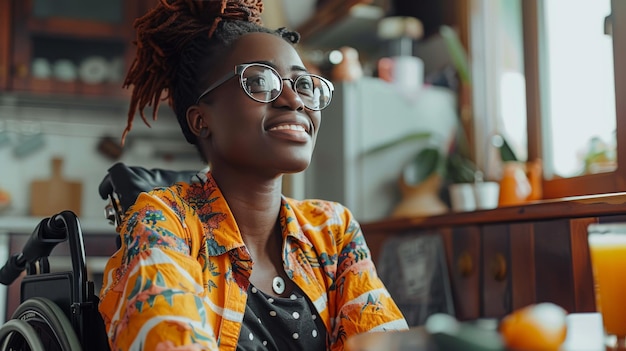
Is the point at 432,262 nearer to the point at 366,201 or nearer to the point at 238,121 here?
the point at 366,201

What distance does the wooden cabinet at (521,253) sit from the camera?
1510mm

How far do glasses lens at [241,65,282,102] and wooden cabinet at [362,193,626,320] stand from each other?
737 millimetres

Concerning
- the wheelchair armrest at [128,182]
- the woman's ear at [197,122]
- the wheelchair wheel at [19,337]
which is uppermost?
the woman's ear at [197,122]

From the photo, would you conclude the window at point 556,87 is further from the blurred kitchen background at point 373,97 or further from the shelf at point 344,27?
the shelf at point 344,27

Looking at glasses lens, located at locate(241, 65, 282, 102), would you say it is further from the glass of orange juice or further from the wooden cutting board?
the wooden cutting board

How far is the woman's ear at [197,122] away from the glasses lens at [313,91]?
177mm

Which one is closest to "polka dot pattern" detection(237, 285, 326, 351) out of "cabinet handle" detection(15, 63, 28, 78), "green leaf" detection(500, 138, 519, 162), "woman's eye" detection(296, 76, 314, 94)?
"woman's eye" detection(296, 76, 314, 94)

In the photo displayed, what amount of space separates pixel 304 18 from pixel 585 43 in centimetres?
138

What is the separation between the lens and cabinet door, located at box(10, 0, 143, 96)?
10.6 ft

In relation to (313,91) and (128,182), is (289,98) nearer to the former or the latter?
(313,91)

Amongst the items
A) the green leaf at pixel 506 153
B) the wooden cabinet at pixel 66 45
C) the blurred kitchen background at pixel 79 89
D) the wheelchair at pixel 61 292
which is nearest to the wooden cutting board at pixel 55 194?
the blurred kitchen background at pixel 79 89

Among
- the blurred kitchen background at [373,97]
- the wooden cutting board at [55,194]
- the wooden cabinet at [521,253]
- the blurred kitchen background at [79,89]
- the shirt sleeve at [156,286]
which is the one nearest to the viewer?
the shirt sleeve at [156,286]

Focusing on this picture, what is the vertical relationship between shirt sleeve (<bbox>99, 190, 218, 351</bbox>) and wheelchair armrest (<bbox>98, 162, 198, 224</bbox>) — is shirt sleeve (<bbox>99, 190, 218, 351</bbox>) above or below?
below

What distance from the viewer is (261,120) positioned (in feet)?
3.74
